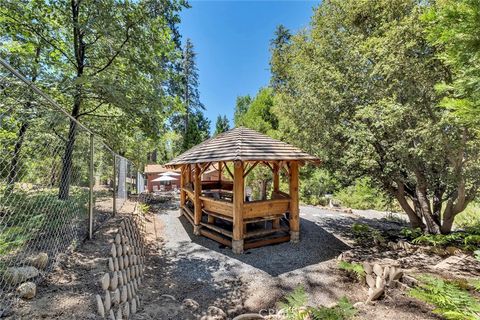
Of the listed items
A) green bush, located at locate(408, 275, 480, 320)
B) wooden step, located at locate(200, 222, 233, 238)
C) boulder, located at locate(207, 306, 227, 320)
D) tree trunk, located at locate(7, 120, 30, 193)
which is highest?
tree trunk, located at locate(7, 120, 30, 193)

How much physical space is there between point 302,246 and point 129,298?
4.87 m

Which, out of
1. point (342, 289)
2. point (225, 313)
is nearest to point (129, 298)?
point (225, 313)

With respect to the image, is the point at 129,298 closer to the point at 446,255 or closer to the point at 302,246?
the point at 302,246

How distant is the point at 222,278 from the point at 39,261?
3.16m

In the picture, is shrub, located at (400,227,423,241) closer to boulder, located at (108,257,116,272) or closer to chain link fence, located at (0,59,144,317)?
boulder, located at (108,257,116,272)

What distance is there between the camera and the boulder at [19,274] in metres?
2.71

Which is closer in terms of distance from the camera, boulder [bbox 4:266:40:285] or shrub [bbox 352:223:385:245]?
boulder [bbox 4:266:40:285]

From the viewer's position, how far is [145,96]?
620 cm

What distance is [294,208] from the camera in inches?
282

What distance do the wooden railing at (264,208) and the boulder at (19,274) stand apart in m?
4.45

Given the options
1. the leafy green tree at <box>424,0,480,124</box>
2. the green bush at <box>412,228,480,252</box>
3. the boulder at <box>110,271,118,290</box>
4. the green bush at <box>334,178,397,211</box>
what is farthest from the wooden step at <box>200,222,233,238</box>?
the green bush at <box>334,178,397,211</box>

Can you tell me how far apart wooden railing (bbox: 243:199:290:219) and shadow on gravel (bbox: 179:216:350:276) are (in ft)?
3.16

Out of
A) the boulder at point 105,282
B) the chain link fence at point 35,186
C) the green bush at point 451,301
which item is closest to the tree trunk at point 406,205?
the green bush at point 451,301

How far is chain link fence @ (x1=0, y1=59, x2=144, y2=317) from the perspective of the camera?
279 cm
